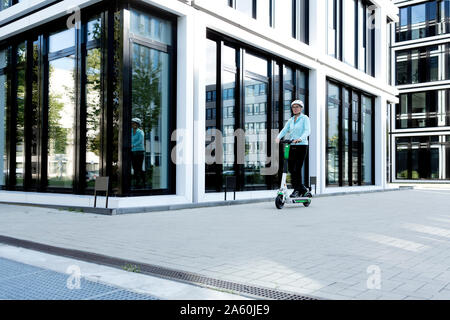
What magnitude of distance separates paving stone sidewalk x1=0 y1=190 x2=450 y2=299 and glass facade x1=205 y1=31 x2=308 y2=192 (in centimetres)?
350

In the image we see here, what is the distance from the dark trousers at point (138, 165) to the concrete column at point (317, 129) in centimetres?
780

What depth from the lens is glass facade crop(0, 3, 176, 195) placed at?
30.1ft

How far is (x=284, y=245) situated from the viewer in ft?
16.2

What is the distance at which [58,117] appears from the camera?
10961 mm

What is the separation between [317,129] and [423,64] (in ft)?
73.9

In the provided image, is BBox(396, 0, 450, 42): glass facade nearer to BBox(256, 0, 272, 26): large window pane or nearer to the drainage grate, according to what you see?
BBox(256, 0, 272, 26): large window pane

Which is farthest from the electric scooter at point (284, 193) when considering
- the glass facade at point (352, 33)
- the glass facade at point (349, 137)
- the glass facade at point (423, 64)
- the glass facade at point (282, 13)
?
the glass facade at point (423, 64)

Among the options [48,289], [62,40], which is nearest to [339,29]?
[62,40]

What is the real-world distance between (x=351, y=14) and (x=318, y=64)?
207 inches

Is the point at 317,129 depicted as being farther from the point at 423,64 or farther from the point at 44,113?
the point at 423,64

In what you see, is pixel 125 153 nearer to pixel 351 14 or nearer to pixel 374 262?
pixel 374 262

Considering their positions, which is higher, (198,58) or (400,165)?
(198,58)

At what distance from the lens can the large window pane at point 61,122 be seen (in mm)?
10484
